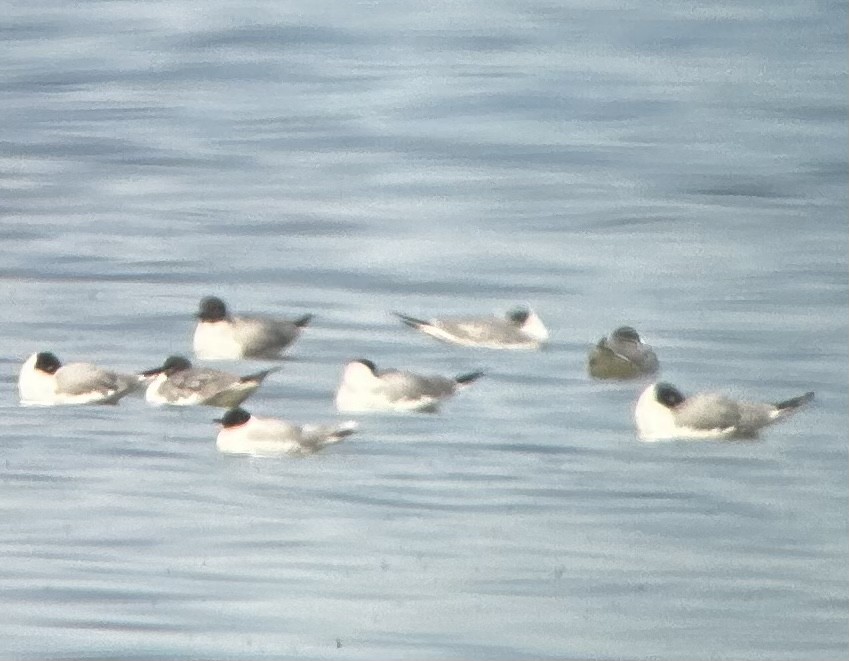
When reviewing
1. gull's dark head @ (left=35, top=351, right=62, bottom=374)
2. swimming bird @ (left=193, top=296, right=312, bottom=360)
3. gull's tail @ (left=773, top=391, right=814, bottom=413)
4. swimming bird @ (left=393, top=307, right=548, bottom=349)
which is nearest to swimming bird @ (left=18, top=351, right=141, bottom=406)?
gull's dark head @ (left=35, top=351, right=62, bottom=374)

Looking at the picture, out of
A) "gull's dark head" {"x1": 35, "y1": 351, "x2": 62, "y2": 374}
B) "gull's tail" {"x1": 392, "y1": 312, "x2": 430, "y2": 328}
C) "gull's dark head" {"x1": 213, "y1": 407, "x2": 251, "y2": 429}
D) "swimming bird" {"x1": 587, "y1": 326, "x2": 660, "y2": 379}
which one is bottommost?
"gull's dark head" {"x1": 213, "y1": 407, "x2": 251, "y2": 429}

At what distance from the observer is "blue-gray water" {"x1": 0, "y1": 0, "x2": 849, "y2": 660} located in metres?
3.22

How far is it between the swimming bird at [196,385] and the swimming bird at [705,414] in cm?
70

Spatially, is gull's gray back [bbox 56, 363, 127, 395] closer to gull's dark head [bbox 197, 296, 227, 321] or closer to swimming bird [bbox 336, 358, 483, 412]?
gull's dark head [bbox 197, 296, 227, 321]

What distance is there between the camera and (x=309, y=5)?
11.0 feet

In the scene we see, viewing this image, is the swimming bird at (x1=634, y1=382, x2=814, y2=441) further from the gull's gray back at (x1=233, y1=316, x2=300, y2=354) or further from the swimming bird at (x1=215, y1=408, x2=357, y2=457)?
the gull's gray back at (x1=233, y1=316, x2=300, y2=354)

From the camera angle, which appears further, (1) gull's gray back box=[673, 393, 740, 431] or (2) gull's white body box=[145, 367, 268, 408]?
(2) gull's white body box=[145, 367, 268, 408]

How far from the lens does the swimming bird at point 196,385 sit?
3.32 m

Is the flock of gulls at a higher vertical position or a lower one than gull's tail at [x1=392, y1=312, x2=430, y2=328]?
lower

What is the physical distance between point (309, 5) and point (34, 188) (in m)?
0.62

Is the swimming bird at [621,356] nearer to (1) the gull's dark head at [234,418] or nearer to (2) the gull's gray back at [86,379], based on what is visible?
(1) the gull's dark head at [234,418]

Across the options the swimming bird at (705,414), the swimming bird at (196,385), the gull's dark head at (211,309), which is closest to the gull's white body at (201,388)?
the swimming bird at (196,385)

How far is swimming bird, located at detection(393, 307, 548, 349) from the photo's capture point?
3246 mm

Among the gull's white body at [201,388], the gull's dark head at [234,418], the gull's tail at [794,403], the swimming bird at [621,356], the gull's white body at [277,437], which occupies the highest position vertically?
the swimming bird at [621,356]
